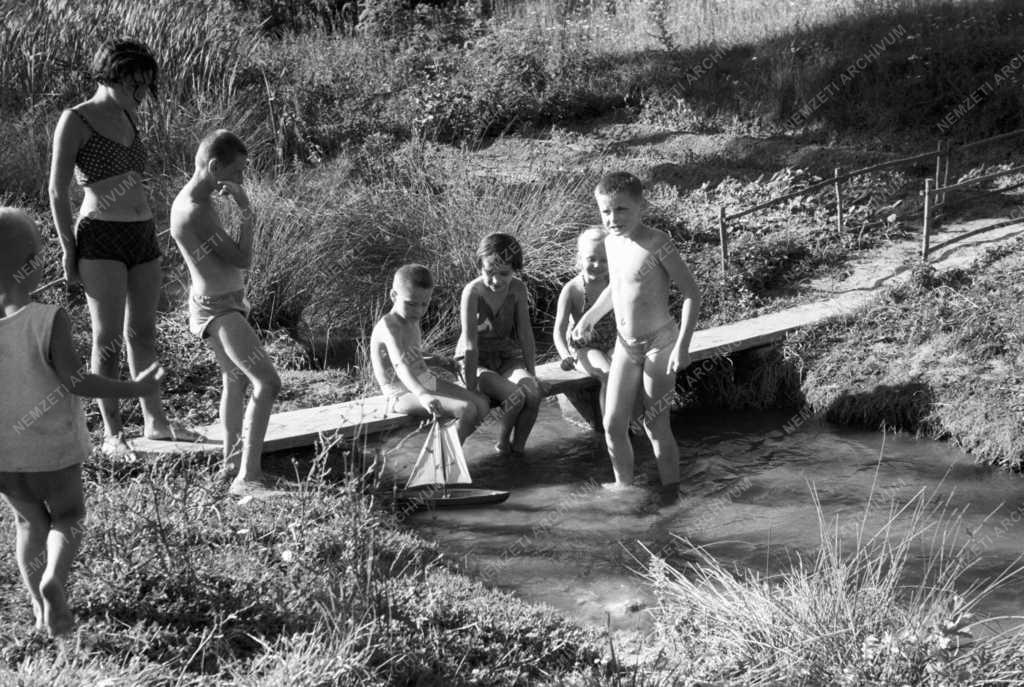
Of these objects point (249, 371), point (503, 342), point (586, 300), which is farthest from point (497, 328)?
point (249, 371)

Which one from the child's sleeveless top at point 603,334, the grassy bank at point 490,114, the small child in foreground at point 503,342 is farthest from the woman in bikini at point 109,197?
the grassy bank at point 490,114

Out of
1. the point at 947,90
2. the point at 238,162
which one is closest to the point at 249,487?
the point at 238,162

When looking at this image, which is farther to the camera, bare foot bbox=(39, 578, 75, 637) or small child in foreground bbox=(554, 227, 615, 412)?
small child in foreground bbox=(554, 227, 615, 412)

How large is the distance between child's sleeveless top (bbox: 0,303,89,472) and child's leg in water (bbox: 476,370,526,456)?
3.45 metres

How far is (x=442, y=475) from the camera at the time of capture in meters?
6.60

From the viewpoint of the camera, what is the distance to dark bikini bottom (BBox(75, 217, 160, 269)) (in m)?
5.89

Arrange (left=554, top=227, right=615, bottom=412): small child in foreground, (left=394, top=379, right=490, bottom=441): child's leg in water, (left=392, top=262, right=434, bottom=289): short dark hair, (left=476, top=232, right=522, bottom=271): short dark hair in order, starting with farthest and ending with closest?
(left=554, top=227, right=615, bottom=412): small child in foreground → (left=476, top=232, right=522, bottom=271): short dark hair → (left=394, top=379, right=490, bottom=441): child's leg in water → (left=392, top=262, right=434, bottom=289): short dark hair

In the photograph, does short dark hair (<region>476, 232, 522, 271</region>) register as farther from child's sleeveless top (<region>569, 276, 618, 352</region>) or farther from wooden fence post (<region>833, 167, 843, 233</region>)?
wooden fence post (<region>833, 167, 843, 233</region>)

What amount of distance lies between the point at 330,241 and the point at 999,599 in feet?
19.2

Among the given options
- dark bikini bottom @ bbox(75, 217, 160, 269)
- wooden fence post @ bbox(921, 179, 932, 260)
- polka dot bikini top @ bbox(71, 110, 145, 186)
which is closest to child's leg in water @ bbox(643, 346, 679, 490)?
dark bikini bottom @ bbox(75, 217, 160, 269)

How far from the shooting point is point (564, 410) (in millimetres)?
8422

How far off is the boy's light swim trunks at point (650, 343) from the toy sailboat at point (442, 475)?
102cm

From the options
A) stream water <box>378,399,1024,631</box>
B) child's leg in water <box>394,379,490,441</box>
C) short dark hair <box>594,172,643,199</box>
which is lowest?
stream water <box>378,399,1024,631</box>

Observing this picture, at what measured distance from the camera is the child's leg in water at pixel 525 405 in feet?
24.1
